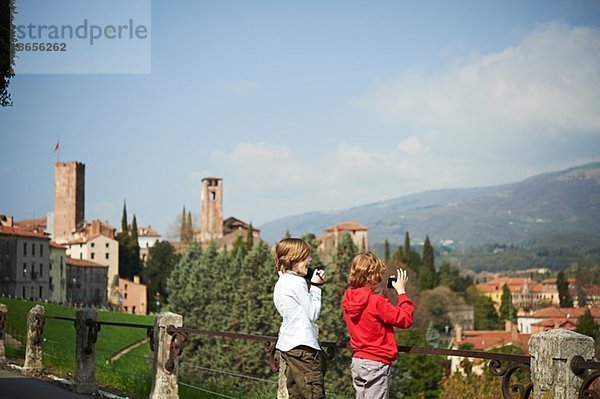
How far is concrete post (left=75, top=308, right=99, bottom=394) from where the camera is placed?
1097 cm

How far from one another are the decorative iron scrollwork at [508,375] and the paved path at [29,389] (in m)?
6.37

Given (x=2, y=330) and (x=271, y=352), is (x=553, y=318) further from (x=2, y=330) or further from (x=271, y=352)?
(x=271, y=352)

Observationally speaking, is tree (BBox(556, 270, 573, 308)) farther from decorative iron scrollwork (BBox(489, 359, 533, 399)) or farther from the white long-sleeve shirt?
the white long-sleeve shirt

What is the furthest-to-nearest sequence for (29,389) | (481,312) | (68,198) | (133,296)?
(68,198)
(481,312)
(133,296)
(29,389)

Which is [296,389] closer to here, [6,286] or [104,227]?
[6,286]

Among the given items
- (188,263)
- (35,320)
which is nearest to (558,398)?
(35,320)

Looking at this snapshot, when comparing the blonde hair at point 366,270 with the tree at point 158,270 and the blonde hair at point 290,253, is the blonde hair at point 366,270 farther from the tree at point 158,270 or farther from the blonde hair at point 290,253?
the tree at point 158,270

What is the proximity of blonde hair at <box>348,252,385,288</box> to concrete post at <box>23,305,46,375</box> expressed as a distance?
8683mm

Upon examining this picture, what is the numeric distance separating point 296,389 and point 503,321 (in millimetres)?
129728

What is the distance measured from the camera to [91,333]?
1127cm

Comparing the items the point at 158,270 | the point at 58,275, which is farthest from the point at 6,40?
the point at 158,270

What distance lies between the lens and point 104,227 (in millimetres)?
129375

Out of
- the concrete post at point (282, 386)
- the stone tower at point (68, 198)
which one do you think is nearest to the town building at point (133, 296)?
the stone tower at point (68, 198)

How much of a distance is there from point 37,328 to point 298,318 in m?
8.51
